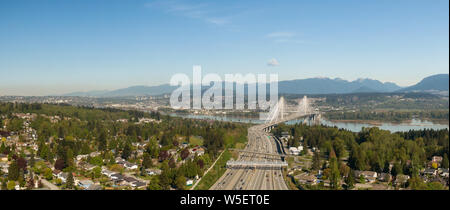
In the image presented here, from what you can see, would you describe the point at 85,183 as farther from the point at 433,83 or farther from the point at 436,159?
the point at 433,83

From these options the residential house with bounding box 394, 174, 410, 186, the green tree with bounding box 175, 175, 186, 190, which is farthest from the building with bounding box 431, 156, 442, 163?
the green tree with bounding box 175, 175, 186, 190

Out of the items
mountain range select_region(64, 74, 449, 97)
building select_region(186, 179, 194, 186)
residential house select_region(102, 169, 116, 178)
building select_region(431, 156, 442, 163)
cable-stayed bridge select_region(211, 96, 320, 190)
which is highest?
mountain range select_region(64, 74, 449, 97)

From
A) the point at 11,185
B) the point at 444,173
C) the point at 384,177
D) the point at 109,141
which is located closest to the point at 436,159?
the point at 444,173

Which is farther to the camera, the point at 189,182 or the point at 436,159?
the point at 436,159

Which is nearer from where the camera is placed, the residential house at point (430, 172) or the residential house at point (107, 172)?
the residential house at point (430, 172)

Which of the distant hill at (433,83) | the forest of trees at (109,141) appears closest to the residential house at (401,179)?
the forest of trees at (109,141)

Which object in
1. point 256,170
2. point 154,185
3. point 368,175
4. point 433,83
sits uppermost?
point 433,83

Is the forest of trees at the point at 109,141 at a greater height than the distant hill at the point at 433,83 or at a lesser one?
lesser

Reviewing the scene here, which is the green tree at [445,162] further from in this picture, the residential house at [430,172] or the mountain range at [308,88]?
the mountain range at [308,88]

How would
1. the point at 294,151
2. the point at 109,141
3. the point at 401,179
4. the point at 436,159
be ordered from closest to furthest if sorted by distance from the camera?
the point at 401,179
the point at 436,159
the point at 294,151
the point at 109,141

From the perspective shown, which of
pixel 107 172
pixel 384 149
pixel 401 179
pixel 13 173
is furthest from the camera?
pixel 384 149

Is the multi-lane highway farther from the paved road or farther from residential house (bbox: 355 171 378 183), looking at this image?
the paved road
